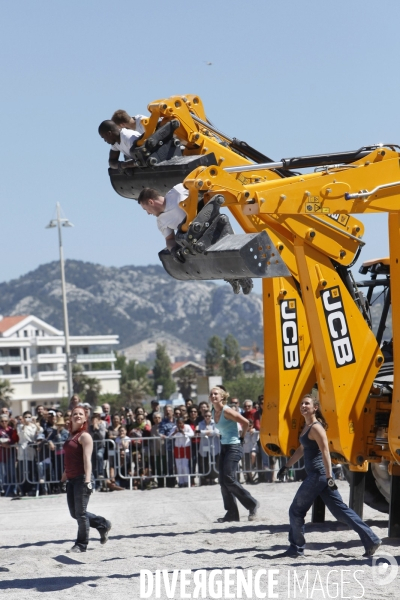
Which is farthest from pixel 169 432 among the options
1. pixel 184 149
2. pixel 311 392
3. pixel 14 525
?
pixel 184 149

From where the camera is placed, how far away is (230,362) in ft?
589

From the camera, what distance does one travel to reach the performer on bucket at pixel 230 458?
1412 cm

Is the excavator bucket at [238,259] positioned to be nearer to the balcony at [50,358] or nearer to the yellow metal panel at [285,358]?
the yellow metal panel at [285,358]

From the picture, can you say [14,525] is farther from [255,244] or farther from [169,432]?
[255,244]

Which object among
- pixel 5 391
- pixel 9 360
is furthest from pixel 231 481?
pixel 9 360

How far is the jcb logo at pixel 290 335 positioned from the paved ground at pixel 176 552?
204cm

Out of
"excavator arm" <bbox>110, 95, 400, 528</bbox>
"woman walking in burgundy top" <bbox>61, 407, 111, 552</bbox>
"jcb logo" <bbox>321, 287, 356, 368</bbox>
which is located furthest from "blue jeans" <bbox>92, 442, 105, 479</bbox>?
"jcb logo" <bbox>321, 287, 356, 368</bbox>

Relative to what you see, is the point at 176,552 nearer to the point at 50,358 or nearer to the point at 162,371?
the point at 50,358

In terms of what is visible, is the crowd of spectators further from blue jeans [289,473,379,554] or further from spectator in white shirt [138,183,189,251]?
spectator in white shirt [138,183,189,251]

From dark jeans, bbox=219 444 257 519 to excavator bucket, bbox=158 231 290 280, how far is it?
5.40m

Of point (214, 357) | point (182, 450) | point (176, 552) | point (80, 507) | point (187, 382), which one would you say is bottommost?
point (176, 552)

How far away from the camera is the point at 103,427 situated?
21.0m

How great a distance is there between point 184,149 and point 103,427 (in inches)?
423

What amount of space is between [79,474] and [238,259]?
437cm
